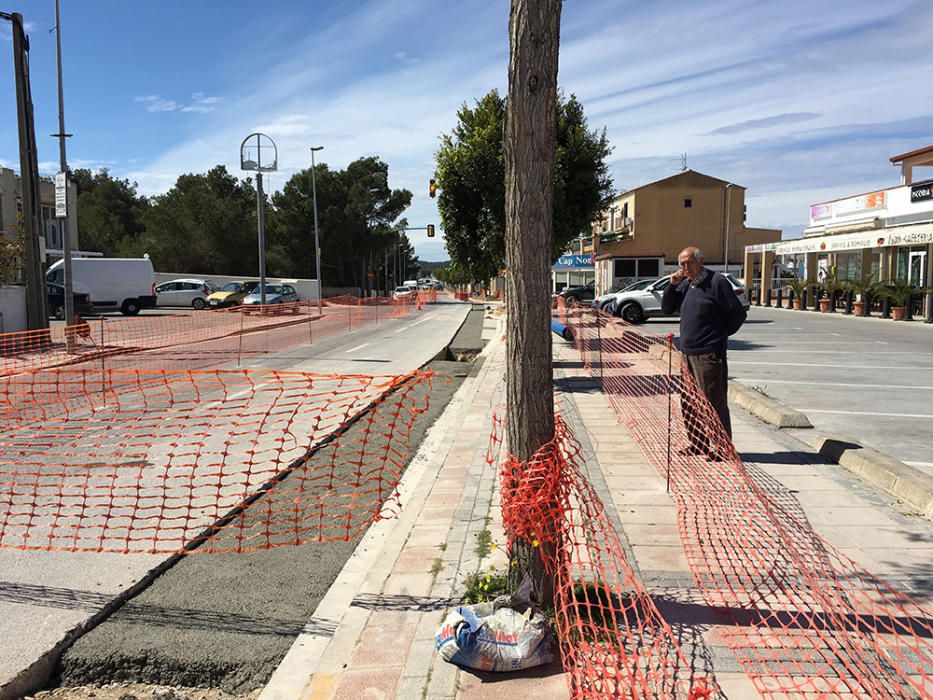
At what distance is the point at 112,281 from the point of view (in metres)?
32.2

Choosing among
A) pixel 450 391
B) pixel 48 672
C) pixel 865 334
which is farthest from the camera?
pixel 865 334

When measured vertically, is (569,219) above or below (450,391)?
above

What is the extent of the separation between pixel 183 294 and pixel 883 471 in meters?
39.1

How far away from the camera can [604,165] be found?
1448 cm

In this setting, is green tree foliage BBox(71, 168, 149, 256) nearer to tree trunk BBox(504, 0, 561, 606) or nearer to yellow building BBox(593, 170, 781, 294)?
yellow building BBox(593, 170, 781, 294)

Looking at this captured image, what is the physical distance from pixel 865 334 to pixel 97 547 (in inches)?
804

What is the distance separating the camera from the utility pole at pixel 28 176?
647 inches

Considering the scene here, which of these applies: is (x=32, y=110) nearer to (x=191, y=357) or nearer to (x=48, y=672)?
(x=191, y=357)

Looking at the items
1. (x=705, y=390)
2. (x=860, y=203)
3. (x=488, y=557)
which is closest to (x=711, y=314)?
(x=705, y=390)

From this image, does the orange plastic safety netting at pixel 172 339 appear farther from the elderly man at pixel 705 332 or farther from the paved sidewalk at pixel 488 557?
the elderly man at pixel 705 332

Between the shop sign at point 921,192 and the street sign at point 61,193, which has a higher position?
the shop sign at point 921,192

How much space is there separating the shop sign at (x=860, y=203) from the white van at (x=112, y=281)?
32327 mm

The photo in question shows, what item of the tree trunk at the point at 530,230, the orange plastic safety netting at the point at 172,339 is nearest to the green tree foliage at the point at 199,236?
the orange plastic safety netting at the point at 172,339

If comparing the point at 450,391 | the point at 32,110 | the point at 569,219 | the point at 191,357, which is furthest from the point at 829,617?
the point at 32,110
